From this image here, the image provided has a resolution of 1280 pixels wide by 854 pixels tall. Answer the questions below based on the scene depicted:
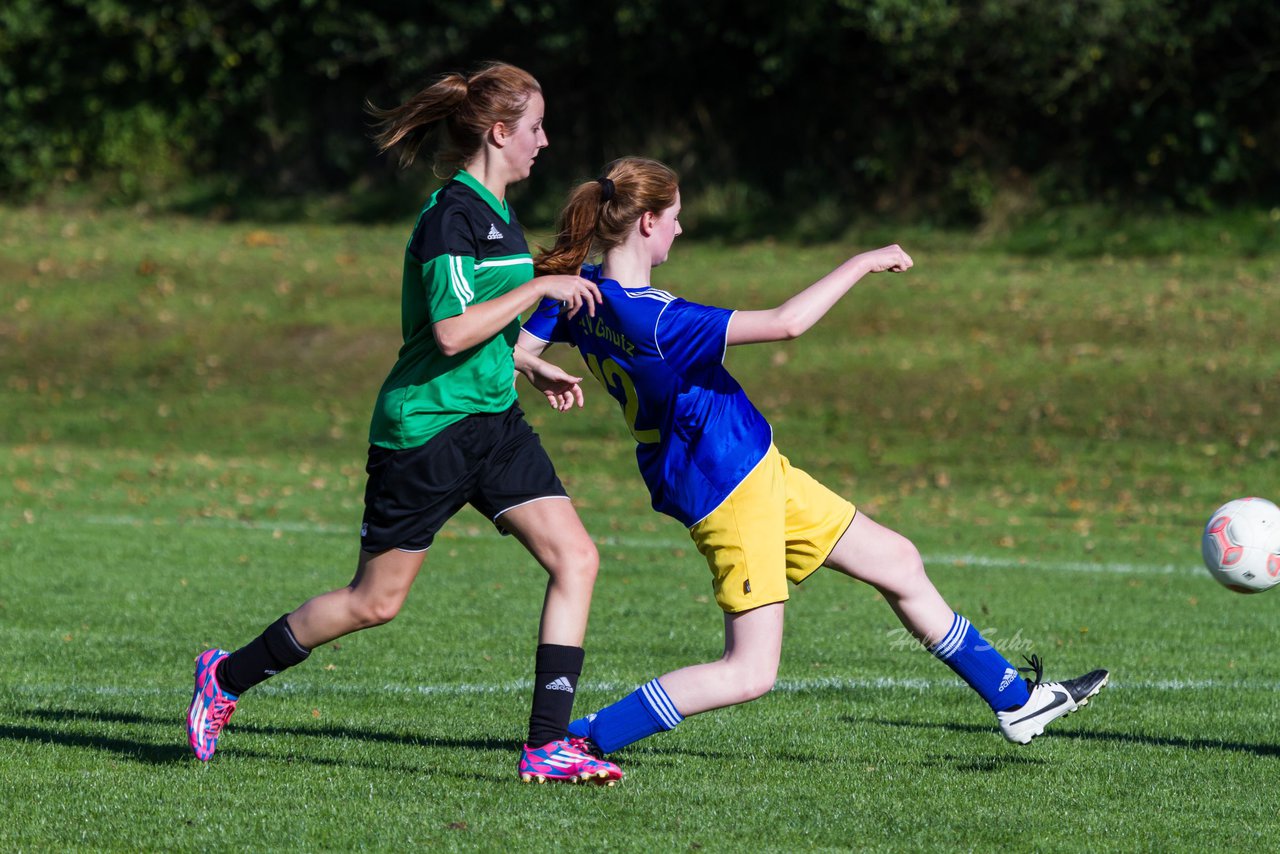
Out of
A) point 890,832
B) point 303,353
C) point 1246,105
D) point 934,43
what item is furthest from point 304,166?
point 890,832

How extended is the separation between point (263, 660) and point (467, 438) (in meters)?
1.00

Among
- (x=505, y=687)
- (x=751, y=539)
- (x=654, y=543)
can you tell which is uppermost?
(x=751, y=539)

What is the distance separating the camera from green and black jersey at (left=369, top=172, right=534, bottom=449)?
4.51 m

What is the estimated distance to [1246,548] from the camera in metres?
5.25

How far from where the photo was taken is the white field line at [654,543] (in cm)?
1020

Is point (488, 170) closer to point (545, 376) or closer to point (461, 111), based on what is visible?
point (461, 111)

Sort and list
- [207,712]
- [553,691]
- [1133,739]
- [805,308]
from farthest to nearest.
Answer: [1133,739], [207,712], [553,691], [805,308]

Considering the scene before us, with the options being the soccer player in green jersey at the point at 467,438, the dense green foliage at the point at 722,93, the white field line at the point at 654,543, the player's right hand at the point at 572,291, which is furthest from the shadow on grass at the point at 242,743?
the dense green foliage at the point at 722,93

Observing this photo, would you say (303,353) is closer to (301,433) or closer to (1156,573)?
(301,433)

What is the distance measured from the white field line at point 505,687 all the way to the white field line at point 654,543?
12.0 feet

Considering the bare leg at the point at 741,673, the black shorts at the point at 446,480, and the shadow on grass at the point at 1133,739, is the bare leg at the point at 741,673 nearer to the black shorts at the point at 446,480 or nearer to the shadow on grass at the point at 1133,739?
the black shorts at the point at 446,480

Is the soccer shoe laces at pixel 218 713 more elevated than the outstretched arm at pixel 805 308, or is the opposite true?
the outstretched arm at pixel 805 308

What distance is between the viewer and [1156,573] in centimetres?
1002

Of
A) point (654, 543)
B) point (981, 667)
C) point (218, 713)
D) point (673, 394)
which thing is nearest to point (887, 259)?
point (673, 394)
